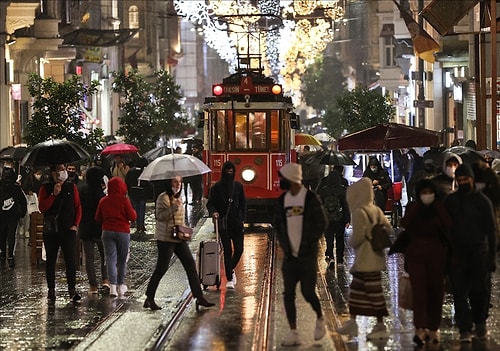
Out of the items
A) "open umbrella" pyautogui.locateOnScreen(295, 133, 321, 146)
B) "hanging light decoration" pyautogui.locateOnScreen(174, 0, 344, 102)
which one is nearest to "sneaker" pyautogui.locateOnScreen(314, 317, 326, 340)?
"open umbrella" pyautogui.locateOnScreen(295, 133, 321, 146)

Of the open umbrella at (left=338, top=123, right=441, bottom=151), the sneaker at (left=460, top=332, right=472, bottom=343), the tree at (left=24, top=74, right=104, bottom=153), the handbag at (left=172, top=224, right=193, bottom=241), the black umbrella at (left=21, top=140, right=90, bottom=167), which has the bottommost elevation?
the sneaker at (left=460, top=332, right=472, bottom=343)

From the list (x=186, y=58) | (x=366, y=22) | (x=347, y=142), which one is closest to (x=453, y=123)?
(x=347, y=142)

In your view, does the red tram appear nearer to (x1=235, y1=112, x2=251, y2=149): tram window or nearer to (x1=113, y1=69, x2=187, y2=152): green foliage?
(x1=235, y1=112, x2=251, y2=149): tram window

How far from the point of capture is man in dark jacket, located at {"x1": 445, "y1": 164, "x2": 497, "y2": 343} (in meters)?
13.8

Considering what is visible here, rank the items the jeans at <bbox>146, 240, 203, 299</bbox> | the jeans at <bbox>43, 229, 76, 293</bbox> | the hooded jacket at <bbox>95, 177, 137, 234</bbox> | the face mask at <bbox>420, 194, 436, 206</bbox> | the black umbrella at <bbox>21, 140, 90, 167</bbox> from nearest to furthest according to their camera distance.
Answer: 1. the face mask at <bbox>420, 194, 436, 206</bbox>
2. the jeans at <bbox>146, 240, 203, 299</bbox>
3. the hooded jacket at <bbox>95, 177, 137, 234</bbox>
4. the jeans at <bbox>43, 229, 76, 293</bbox>
5. the black umbrella at <bbox>21, 140, 90, 167</bbox>

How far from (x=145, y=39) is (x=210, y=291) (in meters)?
70.8

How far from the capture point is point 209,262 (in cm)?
1852

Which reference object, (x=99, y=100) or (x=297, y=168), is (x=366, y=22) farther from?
(x=297, y=168)

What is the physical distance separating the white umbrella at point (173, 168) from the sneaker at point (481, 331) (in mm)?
5151

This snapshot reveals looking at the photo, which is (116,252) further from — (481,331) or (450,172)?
(481,331)

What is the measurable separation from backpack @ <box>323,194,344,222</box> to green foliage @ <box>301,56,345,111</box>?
8231 centimetres

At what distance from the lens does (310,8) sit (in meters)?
46.9

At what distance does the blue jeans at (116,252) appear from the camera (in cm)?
1786

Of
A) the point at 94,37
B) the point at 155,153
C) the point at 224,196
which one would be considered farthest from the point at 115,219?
the point at 94,37
